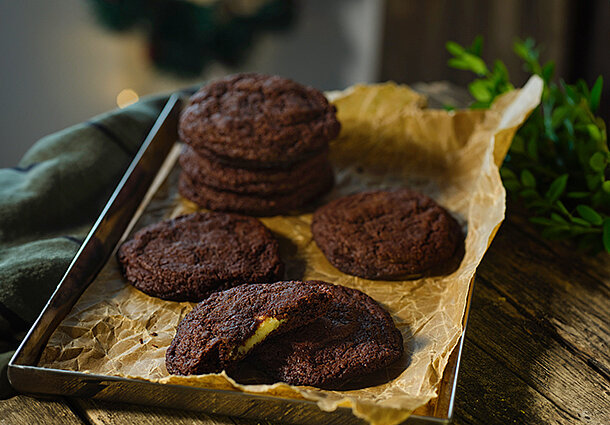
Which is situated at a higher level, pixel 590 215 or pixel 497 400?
pixel 590 215

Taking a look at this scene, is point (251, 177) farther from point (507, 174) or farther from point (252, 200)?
point (507, 174)

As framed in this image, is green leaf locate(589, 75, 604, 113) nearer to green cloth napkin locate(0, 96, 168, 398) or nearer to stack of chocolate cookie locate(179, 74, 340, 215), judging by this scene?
stack of chocolate cookie locate(179, 74, 340, 215)

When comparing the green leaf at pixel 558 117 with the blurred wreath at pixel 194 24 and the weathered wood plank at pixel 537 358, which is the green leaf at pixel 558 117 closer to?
the weathered wood plank at pixel 537 358

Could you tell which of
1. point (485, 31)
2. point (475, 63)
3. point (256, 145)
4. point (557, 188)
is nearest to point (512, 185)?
point (557, 188)

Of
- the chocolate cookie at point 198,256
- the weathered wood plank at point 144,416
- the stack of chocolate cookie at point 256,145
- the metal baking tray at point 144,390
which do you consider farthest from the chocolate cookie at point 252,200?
the weathered wood plank at point 144,416

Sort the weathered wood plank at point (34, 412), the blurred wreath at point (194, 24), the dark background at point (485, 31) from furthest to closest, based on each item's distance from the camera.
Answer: the dark background at point (485, 31) → the blurred wreath at point (194, 24) → the weathered wood plank at point (34, 412)

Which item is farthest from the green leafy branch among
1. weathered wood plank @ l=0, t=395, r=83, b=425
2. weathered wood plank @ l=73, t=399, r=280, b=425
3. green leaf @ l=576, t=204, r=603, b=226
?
weathered wood plank @ l=0, t=395, r=83, b=425
